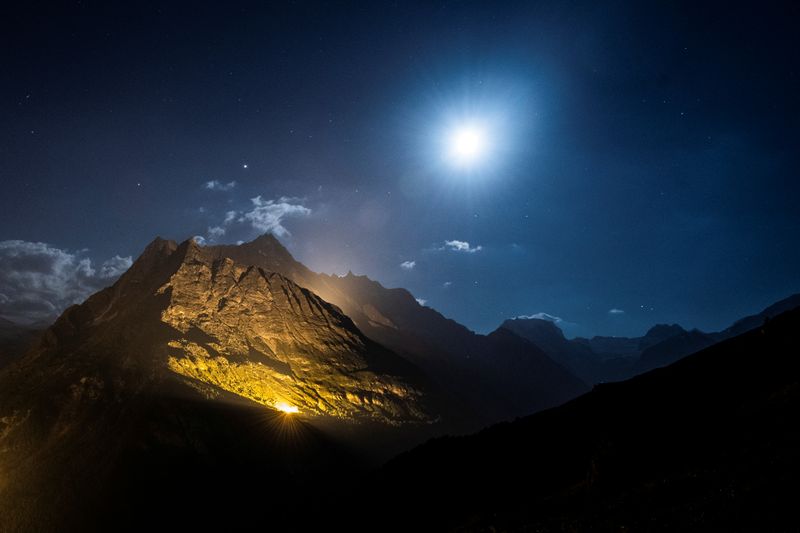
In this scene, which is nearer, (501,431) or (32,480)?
(501,431)

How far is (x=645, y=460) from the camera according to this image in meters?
30.7

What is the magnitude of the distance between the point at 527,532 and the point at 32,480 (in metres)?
197

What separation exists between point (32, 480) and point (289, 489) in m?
91.1

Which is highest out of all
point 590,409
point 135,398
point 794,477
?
point 135,398

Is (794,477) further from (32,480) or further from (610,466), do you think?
(32,480)

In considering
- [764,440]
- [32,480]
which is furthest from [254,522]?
[764,440]

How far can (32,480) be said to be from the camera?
15262 centimetres

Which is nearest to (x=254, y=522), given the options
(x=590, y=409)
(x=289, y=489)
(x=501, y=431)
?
(x=289, y=489)

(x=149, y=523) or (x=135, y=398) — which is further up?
(x=135, y=398)

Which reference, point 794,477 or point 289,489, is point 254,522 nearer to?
point 289,489

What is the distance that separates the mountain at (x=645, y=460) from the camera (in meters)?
19.8

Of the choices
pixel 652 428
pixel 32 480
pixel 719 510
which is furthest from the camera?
pixel 32 480

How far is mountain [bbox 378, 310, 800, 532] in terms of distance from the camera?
19.8 meters

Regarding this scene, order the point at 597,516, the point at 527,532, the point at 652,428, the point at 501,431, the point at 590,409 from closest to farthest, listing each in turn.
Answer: the point at 597,516, the point at 527,532, the point at 652,428, the point at 590,409, the point at 501,431
